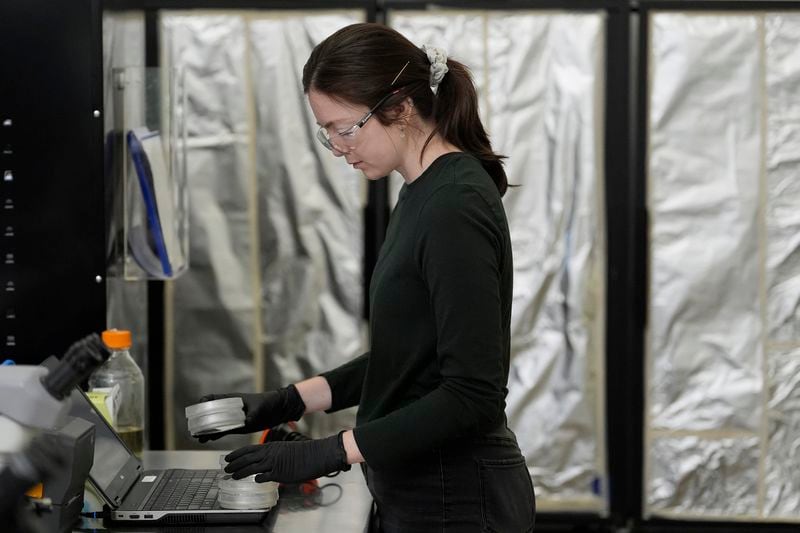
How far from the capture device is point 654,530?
304 cm

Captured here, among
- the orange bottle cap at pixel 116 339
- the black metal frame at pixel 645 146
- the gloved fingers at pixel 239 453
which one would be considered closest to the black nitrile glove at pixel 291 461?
the gloved fingers at pixel 239 453

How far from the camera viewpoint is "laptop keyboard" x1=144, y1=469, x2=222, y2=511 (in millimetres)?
1491

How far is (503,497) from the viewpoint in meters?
1.47

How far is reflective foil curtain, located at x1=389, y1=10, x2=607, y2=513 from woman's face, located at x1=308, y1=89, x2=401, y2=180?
150cm

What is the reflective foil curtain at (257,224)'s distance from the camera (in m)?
2.99

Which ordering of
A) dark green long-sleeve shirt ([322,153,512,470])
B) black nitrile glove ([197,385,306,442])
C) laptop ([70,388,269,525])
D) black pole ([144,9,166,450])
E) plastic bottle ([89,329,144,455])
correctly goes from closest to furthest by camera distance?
dark green long-sleeve shirt ([322,153,512,470]) → laptop ([70,388,269,525]) → black nitrile glove ([197,385,306,442]) → plastic bottle ([89,329,144,455]) → black pole ([144,9,166,450])

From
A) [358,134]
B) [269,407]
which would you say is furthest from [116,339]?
[358,134]

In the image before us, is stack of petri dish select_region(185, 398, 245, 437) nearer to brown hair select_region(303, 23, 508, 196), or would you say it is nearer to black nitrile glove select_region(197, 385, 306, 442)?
black nitrile glove select_region(197, 385, 306, 442)

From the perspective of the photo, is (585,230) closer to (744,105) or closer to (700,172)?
(700,172)

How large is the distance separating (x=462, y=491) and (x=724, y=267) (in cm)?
179

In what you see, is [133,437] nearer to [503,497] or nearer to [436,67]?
[503,497]

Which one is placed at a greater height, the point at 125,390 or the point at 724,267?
the point at 724,267

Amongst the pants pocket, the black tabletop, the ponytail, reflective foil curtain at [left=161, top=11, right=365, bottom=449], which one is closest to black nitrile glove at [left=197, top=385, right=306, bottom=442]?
the black tabletop

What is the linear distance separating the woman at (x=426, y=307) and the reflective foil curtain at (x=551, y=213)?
1456 mm
